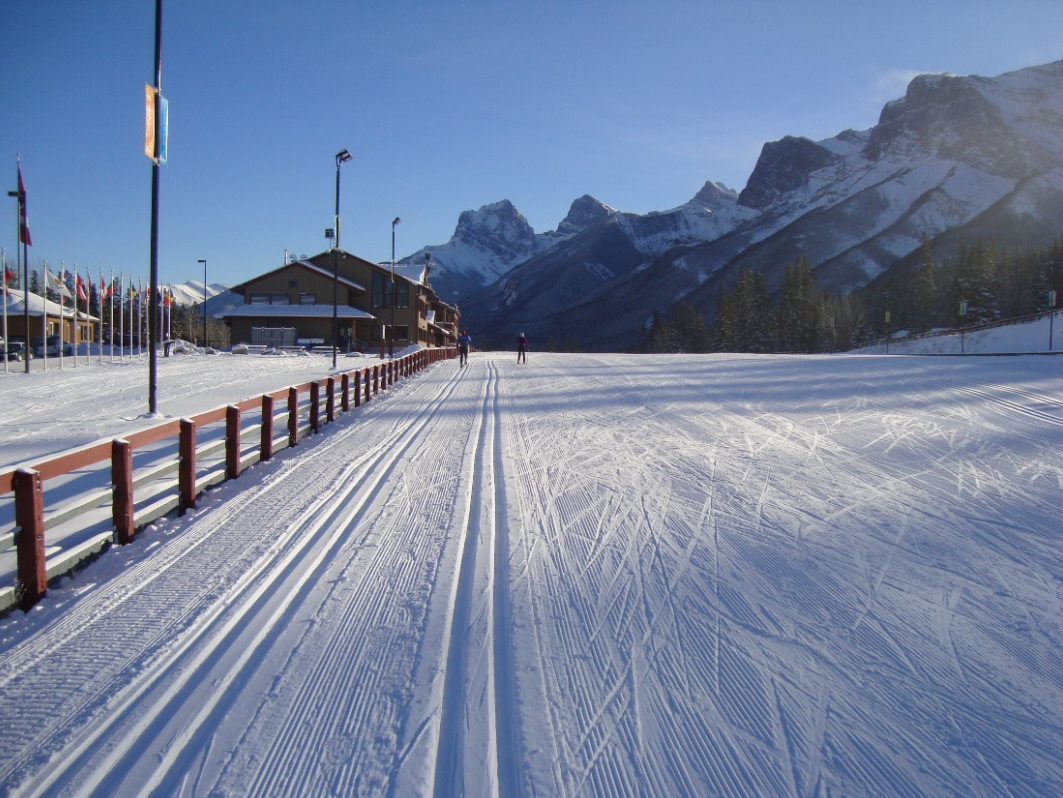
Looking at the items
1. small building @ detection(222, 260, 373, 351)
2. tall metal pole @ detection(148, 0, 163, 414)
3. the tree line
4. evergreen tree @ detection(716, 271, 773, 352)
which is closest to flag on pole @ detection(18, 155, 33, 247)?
tall metal pole @ detection(148, 0, 163, 414)

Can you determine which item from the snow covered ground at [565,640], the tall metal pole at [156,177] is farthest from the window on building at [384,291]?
the snow covered ground at [565,640]

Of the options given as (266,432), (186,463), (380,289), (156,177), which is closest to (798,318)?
(380,289)

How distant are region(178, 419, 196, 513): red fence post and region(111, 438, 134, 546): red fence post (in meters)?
1.00

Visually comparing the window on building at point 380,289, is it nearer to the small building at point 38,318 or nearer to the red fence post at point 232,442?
the small building at point 38,318

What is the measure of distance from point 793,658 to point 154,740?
3.23 m

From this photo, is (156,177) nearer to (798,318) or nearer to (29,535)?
(29,535)

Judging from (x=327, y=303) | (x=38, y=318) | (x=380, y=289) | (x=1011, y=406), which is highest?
(x=380, y=289)

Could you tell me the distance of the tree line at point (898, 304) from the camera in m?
77.5

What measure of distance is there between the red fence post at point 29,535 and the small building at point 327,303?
182 feet

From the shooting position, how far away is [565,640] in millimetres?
4195

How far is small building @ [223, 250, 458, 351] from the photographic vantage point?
62031mm

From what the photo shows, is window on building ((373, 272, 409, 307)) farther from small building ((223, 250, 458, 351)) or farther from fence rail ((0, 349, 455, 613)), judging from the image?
fence rail ((0, 349, 455, 613))

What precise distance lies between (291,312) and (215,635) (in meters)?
61.0

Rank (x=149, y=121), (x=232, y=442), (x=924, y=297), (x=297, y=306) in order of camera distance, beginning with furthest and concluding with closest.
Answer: (x=924, y=297), (x=297, y=306), (x=149, y=121), (x=232, y=442)
